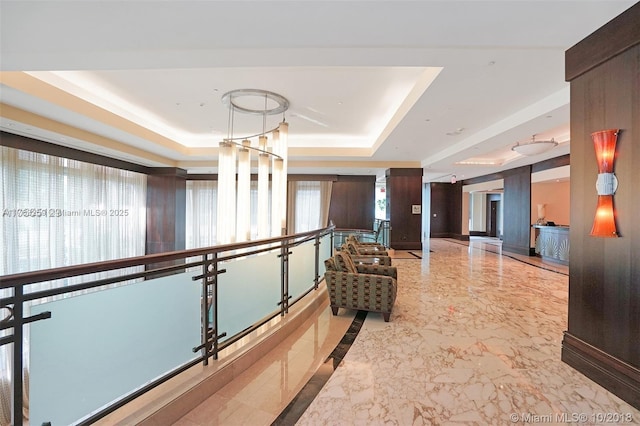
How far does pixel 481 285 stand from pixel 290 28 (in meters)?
5.57

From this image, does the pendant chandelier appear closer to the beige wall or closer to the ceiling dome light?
the ceiling dome light

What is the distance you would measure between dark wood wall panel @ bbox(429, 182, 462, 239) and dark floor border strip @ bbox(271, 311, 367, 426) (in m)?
12.8

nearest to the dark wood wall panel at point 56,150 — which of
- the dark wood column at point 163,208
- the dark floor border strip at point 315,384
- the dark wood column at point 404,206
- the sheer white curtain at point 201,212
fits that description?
the dark wood column at point 163,208

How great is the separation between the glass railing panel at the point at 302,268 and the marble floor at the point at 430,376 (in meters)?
0.51

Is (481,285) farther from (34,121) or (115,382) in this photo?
(34,121)

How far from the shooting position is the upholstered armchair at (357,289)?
382 centimetres

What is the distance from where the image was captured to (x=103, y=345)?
5.75 feet

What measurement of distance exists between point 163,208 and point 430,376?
34.3 ft

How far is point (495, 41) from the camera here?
8.83 ft

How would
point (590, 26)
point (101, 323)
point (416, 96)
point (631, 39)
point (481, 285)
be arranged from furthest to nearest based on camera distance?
1. point (481, 285)
2. point (416, 96)
3. point (590, 26)
4. point (631, 39)
5. point (101, 323)

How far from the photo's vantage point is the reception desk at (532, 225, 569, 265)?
7816mm

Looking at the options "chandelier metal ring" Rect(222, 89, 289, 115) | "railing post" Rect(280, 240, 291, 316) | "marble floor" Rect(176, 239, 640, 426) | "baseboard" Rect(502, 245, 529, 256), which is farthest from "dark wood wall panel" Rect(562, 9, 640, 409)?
"baseboard" Rect(502, 245, 529, 256)

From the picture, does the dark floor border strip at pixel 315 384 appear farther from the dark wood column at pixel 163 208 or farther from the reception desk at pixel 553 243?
the dark wood column at pixel 163 208

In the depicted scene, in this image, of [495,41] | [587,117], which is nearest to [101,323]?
[495,41]
